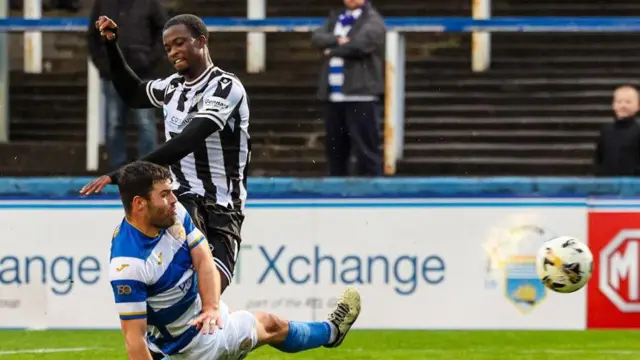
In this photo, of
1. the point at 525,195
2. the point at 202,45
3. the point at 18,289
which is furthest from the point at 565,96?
the point at 202,45

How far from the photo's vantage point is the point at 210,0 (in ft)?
53.7

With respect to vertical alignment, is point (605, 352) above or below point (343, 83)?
below

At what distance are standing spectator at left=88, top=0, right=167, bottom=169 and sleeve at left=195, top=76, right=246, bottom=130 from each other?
410 cm

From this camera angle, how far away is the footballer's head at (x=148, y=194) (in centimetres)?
730

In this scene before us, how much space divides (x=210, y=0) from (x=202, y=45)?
27.7ft

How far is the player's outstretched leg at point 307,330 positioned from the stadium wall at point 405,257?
7.51 feet

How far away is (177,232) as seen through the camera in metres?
7.46

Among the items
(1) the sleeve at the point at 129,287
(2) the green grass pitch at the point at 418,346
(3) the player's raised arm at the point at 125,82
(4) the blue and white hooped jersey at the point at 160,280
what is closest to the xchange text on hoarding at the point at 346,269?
(2) the green grass pitch at the point at 418,346

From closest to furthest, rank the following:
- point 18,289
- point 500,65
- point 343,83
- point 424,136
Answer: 1. point 18,289
2. point 343,83
3. point 424,136
4. point 500,65

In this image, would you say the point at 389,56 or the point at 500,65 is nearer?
the point at 389,56

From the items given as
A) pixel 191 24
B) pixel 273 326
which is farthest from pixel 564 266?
pixel 191 24

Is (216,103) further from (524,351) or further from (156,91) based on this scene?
(524,351)

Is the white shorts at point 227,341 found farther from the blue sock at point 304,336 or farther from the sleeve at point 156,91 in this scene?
the sleeve at point 156,91

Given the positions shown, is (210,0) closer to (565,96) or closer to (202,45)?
(565,96)
